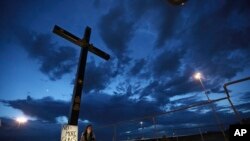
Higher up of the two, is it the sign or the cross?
the cross

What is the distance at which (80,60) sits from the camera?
8070mm

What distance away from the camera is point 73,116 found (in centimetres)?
663

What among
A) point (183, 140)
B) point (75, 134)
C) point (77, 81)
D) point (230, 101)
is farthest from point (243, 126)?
point (183, 140)

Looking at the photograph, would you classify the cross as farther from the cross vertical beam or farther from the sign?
the sign

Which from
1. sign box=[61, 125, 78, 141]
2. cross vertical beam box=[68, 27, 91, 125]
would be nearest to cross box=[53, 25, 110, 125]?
cross vertical beam box=[68, 27, 91, 125]

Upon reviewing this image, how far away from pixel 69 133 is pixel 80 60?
3.32m

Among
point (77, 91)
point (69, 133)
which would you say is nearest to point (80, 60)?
point (77, 91)

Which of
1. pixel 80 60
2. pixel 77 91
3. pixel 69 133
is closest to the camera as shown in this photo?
pixel 69 133

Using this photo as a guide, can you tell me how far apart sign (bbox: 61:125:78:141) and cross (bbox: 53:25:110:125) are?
0.26 m

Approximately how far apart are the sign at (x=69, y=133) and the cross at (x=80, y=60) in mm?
264

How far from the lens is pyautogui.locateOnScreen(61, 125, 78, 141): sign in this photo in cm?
603

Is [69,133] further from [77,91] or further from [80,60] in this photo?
[80,60]

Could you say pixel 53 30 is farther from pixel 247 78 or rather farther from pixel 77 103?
pixel 247 78

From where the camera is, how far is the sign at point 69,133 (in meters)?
6.03
